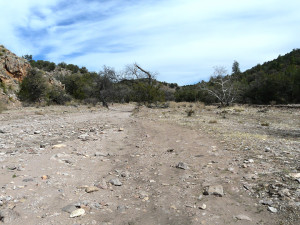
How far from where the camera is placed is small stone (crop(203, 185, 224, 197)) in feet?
11.7

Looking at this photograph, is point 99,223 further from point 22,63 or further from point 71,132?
point 22,63

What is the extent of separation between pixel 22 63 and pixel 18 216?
3342 centimetres

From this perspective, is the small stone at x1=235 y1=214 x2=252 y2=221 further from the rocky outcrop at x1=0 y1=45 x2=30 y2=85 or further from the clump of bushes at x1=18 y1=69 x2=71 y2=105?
the rocky outcrop at x1=0 y1=45 x2=30 y2=85

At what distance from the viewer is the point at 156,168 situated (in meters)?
4.90

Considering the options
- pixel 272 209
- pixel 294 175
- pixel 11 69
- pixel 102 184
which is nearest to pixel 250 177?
pixel 294 175

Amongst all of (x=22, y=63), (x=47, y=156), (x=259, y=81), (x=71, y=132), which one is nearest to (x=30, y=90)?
(x=22, y=63)

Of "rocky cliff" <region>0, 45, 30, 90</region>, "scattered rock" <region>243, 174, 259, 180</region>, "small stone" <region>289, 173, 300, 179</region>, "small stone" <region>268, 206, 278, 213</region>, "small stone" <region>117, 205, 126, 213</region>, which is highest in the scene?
"rocky cliff" <region>0, 45, 30, 90</region>

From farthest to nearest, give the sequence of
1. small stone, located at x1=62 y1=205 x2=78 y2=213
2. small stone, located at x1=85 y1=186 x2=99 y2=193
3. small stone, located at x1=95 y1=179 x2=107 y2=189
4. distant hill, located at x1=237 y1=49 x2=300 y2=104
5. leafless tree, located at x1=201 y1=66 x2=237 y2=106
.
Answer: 1. distant hill, located at x1=237 y1=49 x2=300 y2=104
2. leafless tree, located at x1=201 y1=66 x2=237 y2=106
3. small stone, located at x1=95 y1=179 x2=107 y2=189
4. small stone, located at x1=85 y1=186 x2=99 y2=193
5. small stone, located at x1=62 y1=205 x2=78 y2=213

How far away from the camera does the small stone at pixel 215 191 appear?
355cm

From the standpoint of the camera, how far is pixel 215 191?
11.8ft

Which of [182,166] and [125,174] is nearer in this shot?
[125,174]

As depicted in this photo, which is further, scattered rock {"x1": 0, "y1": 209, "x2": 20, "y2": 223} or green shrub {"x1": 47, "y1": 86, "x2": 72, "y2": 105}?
green shrub {"x1": 47, "y1": 86, "x2": 72, "y2": 105}

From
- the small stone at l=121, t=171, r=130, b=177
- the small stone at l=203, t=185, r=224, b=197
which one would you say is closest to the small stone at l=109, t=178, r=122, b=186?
the small stone at l=121, t=171, r=130, b=177

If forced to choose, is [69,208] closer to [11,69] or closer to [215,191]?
[215,191]
